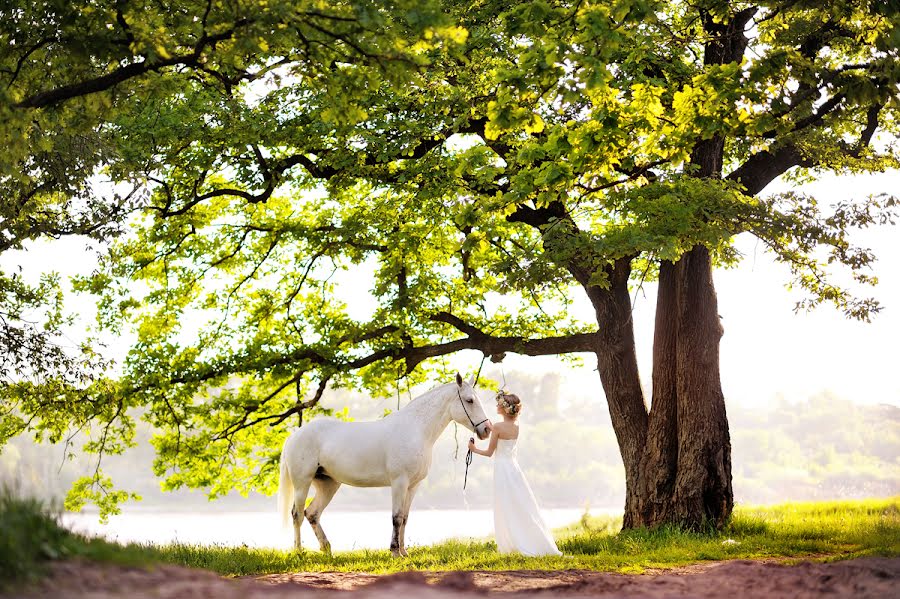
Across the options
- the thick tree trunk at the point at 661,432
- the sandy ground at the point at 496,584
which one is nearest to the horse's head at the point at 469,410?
the sandy ground at the point at 496,584

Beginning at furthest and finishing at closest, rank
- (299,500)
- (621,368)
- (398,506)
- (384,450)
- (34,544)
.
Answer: (621,368)
(299,500)
(384,450)
(398,506)
(34,544)

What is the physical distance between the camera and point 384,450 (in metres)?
11.9

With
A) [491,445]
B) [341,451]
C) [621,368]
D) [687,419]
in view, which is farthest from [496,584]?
[621,368]

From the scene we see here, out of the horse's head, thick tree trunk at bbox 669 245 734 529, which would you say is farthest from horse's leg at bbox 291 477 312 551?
thick tree trunk at bbox 669 245 734 529

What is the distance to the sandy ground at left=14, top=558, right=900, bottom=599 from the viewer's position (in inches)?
194

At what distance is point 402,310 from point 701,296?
4.70m

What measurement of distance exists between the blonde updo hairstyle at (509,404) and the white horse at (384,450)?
0.32 meters

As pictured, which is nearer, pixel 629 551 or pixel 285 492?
pixel 629 551

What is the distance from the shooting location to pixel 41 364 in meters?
12.9

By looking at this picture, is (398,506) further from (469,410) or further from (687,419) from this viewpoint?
(687,419)

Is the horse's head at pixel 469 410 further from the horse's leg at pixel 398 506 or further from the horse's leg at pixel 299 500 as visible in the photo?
the horse's leg at pixel 299 500

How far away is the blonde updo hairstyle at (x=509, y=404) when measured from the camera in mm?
11703

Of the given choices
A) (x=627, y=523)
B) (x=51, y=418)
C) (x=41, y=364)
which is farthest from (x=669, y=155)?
(x=51, y=418)

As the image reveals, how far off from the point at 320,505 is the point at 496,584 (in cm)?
524
